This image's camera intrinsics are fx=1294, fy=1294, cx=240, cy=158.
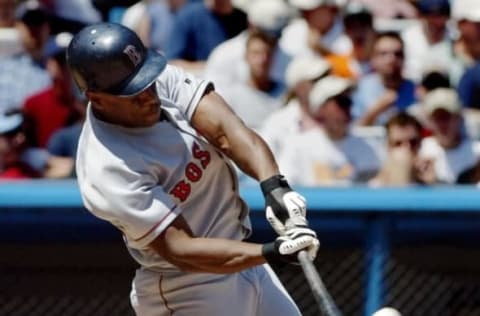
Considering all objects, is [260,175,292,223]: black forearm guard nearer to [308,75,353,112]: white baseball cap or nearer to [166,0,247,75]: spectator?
[308,75,353,112]: white baseball cap

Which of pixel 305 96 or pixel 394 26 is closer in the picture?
pixel 305 96

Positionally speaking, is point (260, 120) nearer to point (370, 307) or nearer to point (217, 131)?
point (370, 307)

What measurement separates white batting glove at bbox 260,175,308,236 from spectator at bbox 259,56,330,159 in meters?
2.54

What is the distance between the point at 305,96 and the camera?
21.7 ft

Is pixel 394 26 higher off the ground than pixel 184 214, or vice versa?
pixel 184 214

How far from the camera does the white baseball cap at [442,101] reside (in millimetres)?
6441

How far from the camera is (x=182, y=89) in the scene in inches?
158

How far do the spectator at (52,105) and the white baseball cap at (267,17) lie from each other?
1.05m

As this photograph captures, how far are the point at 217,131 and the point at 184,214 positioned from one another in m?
0.27

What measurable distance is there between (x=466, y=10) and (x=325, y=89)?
3.76 feet

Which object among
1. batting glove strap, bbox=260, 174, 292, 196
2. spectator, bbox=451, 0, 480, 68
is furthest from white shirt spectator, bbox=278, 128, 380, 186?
batting glove strap, bbox=260, 174, 292, 196

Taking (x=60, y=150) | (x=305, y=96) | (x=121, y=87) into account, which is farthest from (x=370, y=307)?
(x=121, y=87)

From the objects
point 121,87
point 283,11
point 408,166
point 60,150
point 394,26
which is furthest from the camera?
point 394,26

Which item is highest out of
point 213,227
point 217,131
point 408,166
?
point 217,131
